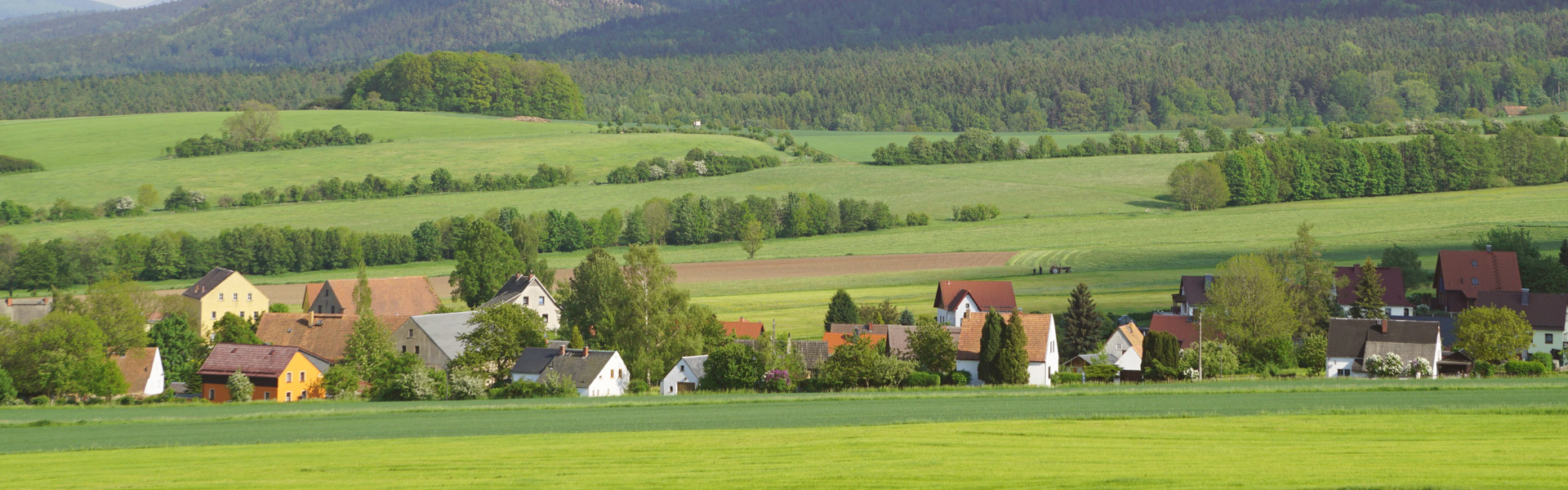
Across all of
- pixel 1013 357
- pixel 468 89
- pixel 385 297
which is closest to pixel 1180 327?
pixel 1013 357

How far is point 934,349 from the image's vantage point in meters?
49.7

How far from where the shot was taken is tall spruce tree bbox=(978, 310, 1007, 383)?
49156 millimetres

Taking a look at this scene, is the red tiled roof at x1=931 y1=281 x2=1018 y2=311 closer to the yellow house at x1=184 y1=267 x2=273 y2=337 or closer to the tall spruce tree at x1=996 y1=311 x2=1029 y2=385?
the tall spruce tree at x1=996 y1=311 x2=1029 y2=385

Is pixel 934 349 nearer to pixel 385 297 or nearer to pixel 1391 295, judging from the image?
pixel 1391 295

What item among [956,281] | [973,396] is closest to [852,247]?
[956,281]

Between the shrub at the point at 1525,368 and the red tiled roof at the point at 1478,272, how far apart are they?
850 inches

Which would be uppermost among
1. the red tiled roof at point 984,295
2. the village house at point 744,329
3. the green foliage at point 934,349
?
the red tiled roof at point 984,295

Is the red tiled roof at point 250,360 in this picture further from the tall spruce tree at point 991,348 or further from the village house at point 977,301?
the village house at point 977,301

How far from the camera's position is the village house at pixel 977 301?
68812 mm

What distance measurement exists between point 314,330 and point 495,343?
1482 cm

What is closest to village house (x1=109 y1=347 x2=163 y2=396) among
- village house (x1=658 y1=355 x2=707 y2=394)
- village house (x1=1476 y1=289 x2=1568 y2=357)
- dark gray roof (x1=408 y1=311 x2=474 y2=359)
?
dark gray roof (x1=408 y1=311 x2=474 y2=359)

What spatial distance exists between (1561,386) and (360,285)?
5591 cm

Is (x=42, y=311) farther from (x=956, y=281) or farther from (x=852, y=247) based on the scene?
(x=852, y=247)

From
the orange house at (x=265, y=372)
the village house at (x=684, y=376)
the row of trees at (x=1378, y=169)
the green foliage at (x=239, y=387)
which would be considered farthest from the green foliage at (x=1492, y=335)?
the row of trees at (x=1378, y=169)
